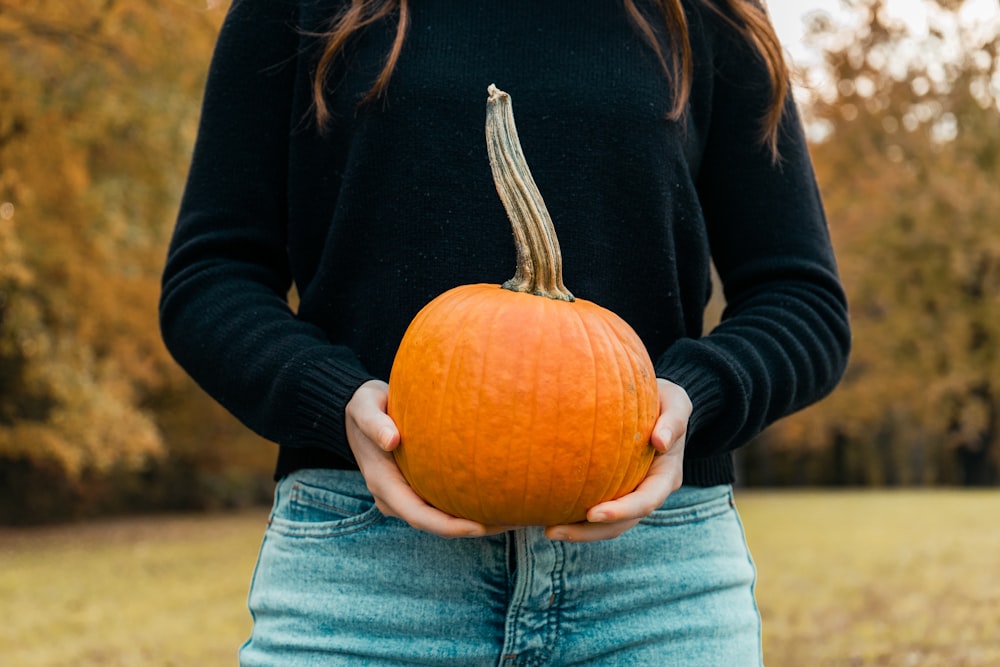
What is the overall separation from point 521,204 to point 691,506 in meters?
0.61

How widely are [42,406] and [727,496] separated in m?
14.8

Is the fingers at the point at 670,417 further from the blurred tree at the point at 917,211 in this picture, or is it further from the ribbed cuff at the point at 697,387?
the blurred tree at the point at 917,211

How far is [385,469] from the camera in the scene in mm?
1295

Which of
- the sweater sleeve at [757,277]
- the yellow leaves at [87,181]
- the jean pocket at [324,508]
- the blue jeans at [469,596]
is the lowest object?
the blue jeans at [469,596]

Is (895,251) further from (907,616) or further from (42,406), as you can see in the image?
(42,406)

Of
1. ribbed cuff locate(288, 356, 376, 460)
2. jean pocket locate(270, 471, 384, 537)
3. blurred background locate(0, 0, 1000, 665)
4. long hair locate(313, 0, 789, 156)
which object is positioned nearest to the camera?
ribbed cuff locate(288, 356, 376, 460)

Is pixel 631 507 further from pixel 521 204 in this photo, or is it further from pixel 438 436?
Answer: pixel 521 204

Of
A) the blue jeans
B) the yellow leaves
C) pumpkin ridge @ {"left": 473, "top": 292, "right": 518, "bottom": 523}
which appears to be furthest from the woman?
the yellow leaves

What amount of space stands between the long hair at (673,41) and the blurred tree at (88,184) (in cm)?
830

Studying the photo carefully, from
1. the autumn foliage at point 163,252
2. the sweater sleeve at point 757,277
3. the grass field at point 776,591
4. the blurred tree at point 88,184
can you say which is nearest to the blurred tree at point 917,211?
the autumn foliage at point 163,252

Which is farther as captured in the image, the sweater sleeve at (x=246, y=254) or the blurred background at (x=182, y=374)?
the blurred background at (x=182, y=374)

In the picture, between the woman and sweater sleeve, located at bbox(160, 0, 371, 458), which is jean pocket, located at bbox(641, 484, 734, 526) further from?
sweater sleeve, located at bbox(160, 0, 371, 458)

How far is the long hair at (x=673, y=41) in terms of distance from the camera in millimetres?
1613

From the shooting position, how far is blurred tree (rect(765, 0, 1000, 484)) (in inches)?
825
